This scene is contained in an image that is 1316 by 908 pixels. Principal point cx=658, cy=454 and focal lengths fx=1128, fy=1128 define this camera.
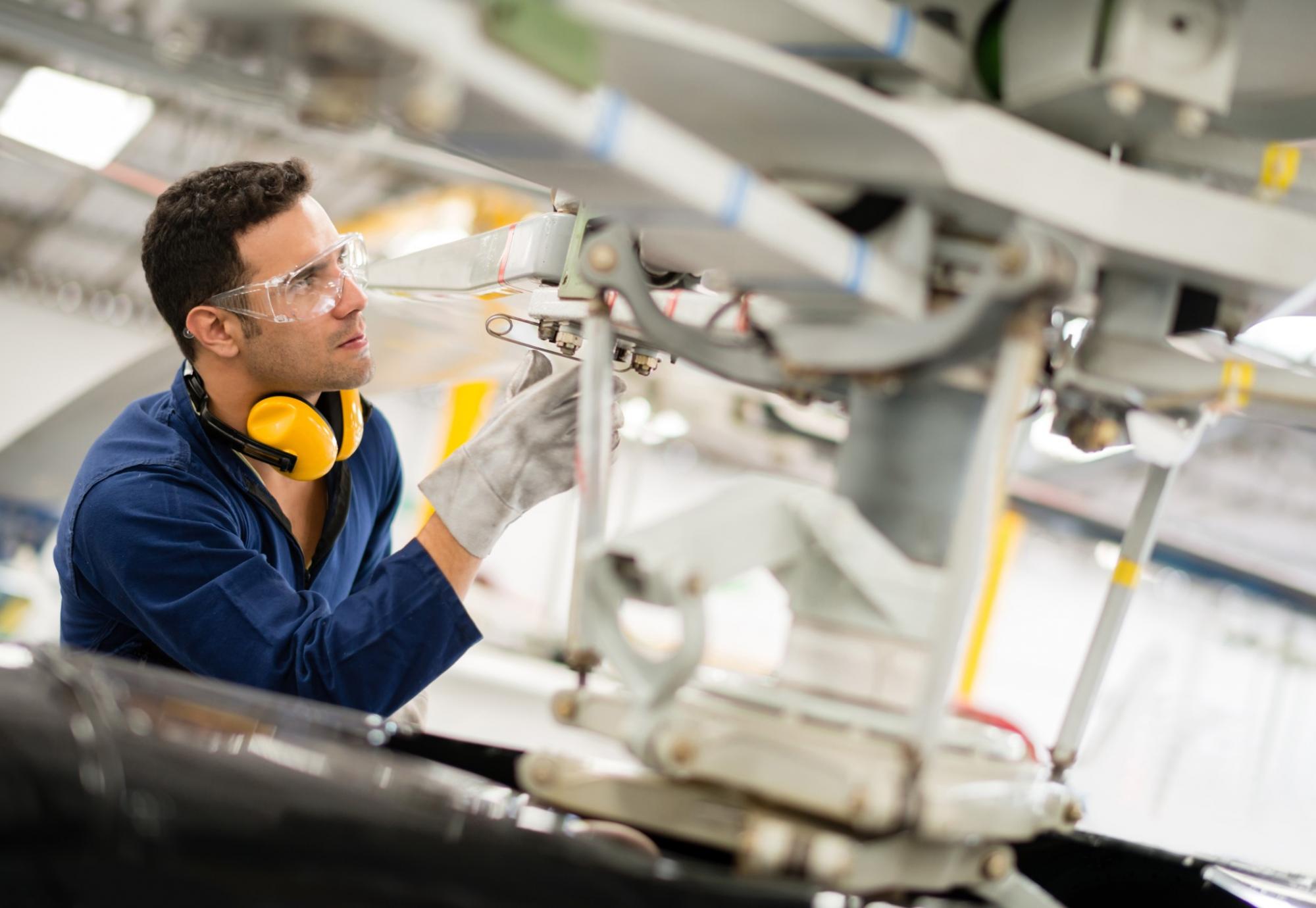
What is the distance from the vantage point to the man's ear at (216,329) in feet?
5.97

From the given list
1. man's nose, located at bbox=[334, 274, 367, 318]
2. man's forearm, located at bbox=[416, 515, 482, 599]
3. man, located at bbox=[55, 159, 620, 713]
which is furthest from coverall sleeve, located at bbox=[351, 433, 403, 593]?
man's forearm, located at bbox=[416, 515, 482, 599]

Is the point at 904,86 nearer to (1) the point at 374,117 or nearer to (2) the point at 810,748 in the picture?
(1) the point at 374,117

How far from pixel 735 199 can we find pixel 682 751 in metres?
0.46

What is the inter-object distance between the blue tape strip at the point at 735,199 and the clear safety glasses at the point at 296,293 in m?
1.10

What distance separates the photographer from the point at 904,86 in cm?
103

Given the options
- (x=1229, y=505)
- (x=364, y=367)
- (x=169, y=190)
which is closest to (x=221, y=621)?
(x=364, y=367)

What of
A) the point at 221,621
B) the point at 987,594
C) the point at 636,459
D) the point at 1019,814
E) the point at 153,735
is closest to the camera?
the point at 153,735

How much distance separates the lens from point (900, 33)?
0.99 metres

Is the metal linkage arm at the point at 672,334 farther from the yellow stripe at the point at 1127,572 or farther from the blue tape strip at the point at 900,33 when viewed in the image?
the yellow stripe at the point at 1127,572

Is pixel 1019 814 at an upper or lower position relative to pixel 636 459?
lower

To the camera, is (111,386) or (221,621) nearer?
(221,621)

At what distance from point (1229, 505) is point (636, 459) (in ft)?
17.9

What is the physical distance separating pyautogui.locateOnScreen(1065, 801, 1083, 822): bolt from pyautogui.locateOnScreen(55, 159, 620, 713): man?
0.70 metres

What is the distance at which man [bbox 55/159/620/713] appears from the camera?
1.42 m
